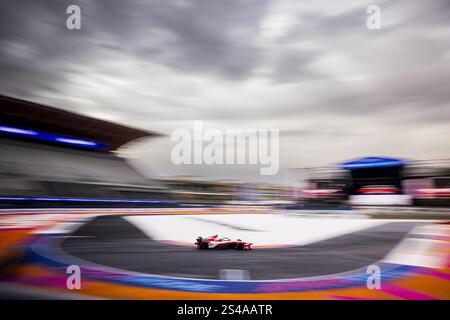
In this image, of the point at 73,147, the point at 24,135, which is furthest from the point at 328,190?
the point at 24,135

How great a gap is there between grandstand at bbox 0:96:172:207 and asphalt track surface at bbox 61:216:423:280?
8.16 m

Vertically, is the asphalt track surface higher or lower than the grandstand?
lower

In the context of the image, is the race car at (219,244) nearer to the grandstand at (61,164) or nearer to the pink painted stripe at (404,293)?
the pink painted stripe at (404,293)

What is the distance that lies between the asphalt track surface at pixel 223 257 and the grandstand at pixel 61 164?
8.16 meters

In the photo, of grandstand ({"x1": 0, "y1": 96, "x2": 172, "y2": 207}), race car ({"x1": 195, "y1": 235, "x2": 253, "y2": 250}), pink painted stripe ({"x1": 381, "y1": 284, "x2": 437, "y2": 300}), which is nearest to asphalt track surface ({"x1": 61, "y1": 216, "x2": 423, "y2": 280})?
race car ({"x1": 195, "y1": 235, "x2": 253, "y2": 250})

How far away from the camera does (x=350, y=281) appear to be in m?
3.71

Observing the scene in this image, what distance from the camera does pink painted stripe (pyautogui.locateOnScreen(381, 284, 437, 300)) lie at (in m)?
3.29

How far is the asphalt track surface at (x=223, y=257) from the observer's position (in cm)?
405

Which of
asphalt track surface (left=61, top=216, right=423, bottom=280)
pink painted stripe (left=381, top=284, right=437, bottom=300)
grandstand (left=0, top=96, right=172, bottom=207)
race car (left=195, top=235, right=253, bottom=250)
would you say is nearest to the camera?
pink painted stripe (left=381, top=284, right=437, bottom=300)

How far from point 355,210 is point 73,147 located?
14884mm

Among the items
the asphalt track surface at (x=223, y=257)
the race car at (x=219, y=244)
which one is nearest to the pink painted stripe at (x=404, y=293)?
the asphalt track surface at (x=223, y=257)

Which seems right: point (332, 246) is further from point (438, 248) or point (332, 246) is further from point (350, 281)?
point (350, 281)

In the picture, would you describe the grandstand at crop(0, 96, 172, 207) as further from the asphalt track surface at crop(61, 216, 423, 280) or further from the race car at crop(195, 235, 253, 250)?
the race car at crop(195, 235, 253, 250)

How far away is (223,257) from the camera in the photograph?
15.7 ft
